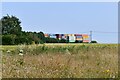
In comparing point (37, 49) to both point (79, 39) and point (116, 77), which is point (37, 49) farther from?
point (79, 39)

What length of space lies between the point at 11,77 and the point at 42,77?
0.69 m

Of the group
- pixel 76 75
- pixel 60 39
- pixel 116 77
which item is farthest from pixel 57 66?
pixel 60 39

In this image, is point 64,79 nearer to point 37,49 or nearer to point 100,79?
point 100,79

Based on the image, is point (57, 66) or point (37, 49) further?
point (37, 49)

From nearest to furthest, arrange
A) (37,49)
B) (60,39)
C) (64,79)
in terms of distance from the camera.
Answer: (64,79) → (37,49) → (60,39)

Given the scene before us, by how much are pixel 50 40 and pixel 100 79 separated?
32.6 m

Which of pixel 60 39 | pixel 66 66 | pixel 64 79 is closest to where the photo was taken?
pixel 64 79

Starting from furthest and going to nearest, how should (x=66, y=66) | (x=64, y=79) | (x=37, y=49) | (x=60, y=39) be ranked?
(x=60, y=39) < (x=37, y=49) < (x=66, y=66) < (x=64, y=79)

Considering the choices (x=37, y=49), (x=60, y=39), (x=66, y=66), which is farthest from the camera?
(x=60, y=39)

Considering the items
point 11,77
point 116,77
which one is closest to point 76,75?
point 116,77

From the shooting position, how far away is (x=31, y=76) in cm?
649

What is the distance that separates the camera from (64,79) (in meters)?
6.20

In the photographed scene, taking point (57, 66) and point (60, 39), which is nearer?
point (57, 66)

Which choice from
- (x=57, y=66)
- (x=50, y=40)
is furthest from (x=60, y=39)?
(x=57, y=66)
